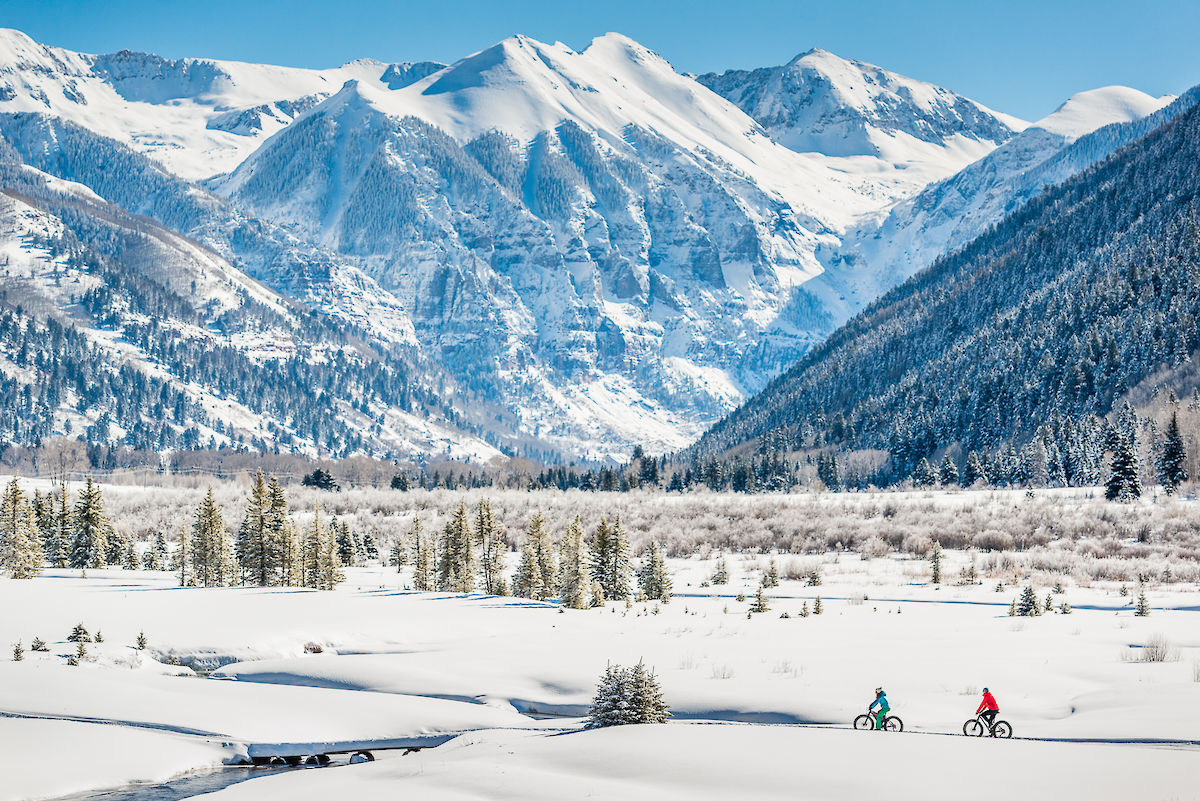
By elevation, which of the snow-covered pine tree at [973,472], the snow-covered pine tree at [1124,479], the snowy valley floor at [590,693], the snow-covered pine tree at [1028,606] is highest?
the snow-covered pine tree at [973,472]

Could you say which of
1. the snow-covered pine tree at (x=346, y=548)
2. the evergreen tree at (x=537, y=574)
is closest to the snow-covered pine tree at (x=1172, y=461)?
the evergreen tree at (x=537, y=574)

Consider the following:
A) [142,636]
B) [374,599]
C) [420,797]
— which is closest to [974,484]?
[374,599]

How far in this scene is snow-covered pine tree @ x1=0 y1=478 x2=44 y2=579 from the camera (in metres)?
58.7

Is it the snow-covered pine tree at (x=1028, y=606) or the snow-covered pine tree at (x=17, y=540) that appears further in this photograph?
the snow-covered pine tree at (x=17, y=540)

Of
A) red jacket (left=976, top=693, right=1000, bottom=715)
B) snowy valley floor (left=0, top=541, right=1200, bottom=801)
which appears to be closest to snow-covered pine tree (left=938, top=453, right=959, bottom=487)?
snowy valley floor (left=0, top=541, right=1200, bottom=801)

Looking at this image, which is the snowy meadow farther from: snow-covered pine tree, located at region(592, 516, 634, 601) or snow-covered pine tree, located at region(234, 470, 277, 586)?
snow-covered pine tree, located at region(234, 470, 277, 586)

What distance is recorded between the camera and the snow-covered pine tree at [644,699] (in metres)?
25.1

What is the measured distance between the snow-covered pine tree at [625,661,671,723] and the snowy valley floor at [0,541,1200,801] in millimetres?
1102

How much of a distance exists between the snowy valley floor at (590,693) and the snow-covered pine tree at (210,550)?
41.9ft

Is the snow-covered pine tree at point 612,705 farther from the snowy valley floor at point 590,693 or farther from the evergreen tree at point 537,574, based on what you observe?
the evergreen tree at point 537,574

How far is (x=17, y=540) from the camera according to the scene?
193ft

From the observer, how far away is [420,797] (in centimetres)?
1972

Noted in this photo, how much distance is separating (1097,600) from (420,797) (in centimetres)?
3635

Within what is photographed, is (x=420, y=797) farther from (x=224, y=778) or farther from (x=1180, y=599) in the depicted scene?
(x=1180, y=599)
